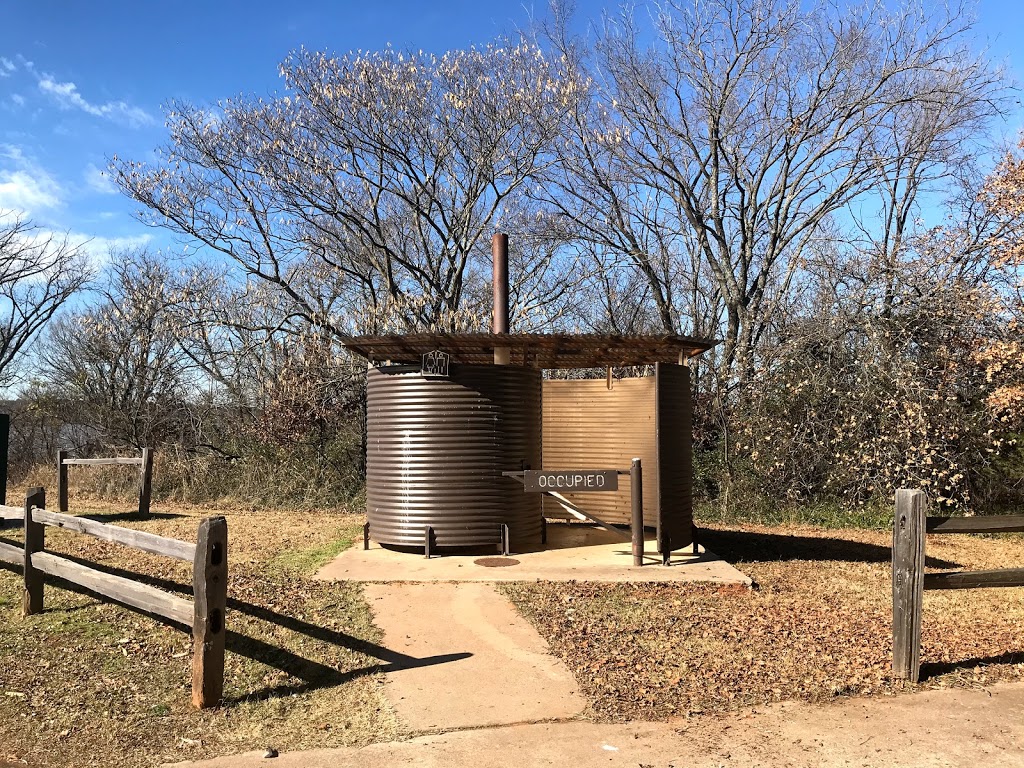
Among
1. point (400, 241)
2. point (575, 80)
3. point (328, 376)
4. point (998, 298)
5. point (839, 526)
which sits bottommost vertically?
point (839, 526)

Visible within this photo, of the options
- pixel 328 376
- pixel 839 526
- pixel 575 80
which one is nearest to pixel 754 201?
pixel 575 80

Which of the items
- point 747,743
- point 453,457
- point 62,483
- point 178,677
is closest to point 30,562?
point 178,677

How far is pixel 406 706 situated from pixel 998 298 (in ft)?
38.3

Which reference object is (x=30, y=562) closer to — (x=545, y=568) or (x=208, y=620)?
(x=208, y=620)

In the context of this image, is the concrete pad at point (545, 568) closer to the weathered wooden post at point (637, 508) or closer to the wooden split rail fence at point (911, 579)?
the weathered wooden post at point (637, 508)

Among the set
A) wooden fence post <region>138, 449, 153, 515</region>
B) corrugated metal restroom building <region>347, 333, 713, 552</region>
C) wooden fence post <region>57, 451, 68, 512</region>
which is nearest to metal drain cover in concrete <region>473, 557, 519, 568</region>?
corrugated metal restroom building <region>347, 333, 713, 552</region>

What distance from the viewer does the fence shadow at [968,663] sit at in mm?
5078

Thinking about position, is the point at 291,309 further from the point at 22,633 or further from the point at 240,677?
the point at 240,677

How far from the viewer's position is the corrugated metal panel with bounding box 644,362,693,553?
27.6 feet

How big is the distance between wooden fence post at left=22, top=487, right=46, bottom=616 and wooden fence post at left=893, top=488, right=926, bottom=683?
664cm

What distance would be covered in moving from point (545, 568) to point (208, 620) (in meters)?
4.15

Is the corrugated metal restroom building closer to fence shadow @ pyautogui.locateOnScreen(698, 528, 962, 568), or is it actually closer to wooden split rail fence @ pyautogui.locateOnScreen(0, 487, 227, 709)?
fence shadow @ pyautogui.locateOnScreen(698, 528, 962, 568)

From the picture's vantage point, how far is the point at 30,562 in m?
6.35

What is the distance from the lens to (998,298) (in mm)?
12008
